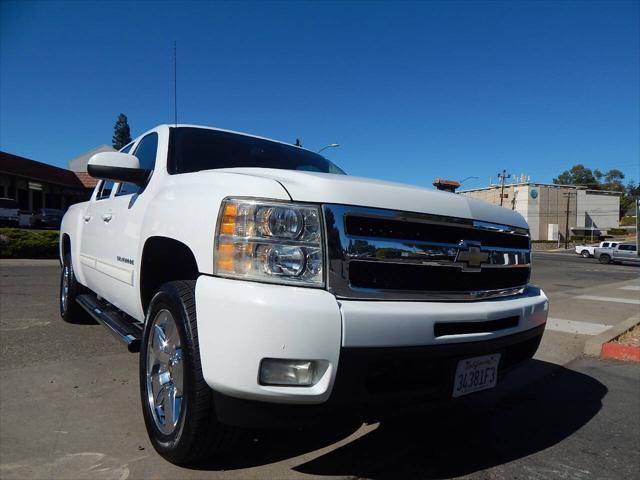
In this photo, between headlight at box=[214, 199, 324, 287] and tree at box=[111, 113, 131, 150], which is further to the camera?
tree at box=[111, 113, 131, 150]

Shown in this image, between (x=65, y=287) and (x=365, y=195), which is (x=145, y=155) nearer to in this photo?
(x=365, y=195)

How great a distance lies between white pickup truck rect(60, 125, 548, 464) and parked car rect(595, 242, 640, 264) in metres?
37.8

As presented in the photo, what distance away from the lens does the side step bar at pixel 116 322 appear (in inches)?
118

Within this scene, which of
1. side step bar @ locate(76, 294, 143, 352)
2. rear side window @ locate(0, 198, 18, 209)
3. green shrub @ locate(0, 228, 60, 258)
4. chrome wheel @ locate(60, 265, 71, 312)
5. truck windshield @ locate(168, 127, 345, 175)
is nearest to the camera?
side step bar @ locate(76, 294, 143, 352)

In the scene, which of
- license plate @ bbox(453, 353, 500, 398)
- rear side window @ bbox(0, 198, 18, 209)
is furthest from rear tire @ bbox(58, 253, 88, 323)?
rear side window @ bbox(0, 198, 18, 209)

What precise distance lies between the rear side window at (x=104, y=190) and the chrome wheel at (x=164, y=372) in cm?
211

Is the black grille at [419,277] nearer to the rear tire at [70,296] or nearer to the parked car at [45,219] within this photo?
the rear tire at [70,296]

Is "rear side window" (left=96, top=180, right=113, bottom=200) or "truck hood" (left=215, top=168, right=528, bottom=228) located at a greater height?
"rear side window" (left=96, top=180, right=113, bottom=200)

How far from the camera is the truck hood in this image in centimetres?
207

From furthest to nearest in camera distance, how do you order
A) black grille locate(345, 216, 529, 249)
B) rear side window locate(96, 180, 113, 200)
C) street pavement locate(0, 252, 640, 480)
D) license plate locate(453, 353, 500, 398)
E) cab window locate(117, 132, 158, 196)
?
rear side window locate(96, 180, 113, 200) < cab window locate(117, 132, 158, 196) < street pavement locate(0, 252, 640, 480) < license plate locate(453, 353, 500, 398) < black grille locate(345, 216, 529, 249)

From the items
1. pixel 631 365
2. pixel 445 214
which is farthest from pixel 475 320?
pixel 631 365

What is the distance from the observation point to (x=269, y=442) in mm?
2732

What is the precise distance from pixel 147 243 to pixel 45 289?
6624 mm

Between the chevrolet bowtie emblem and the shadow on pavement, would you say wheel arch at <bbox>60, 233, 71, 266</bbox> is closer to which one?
the shadow on pavement
